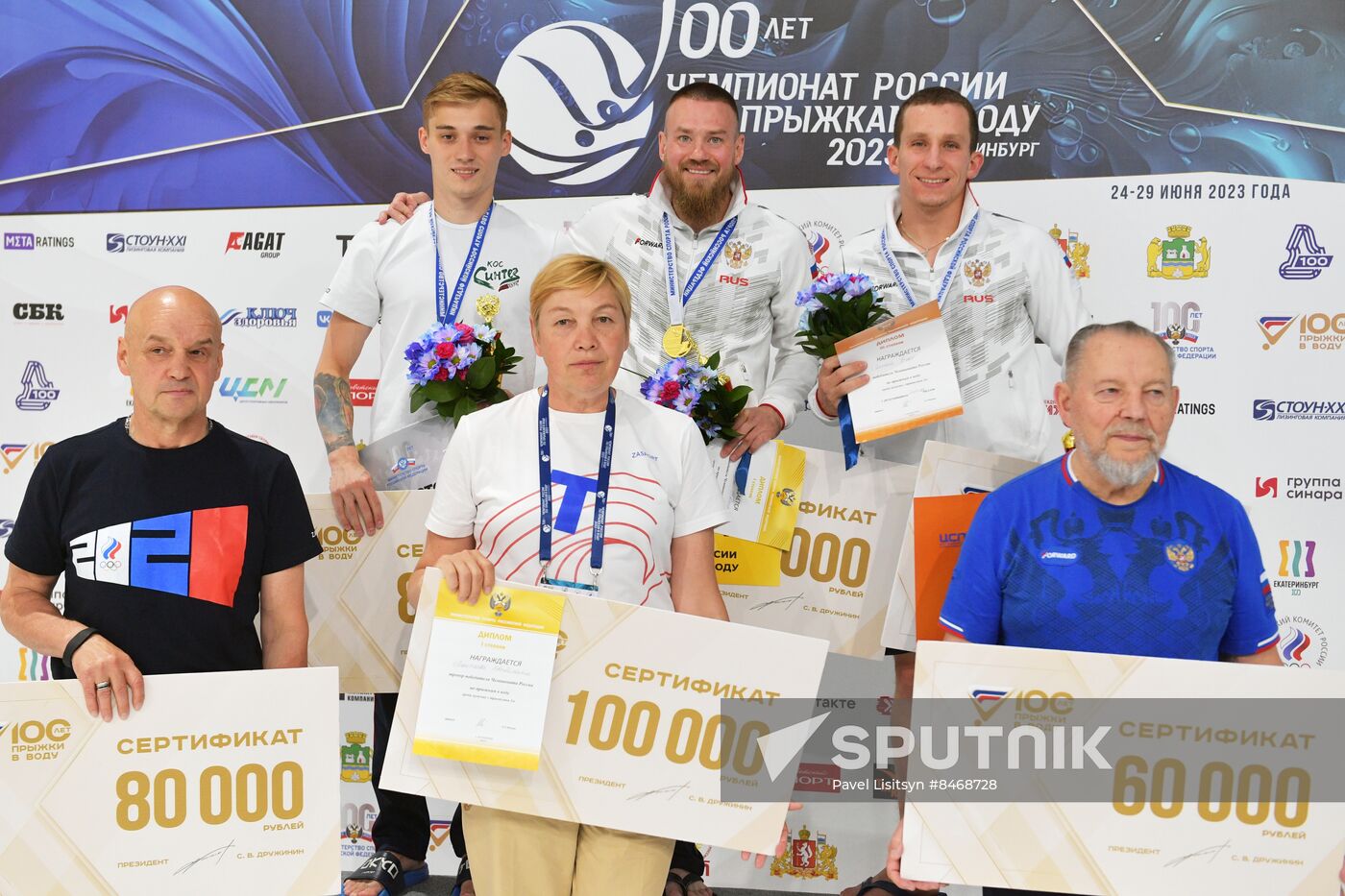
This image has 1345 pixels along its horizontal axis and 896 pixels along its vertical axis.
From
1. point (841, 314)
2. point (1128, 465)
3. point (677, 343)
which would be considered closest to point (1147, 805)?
point (1128, 465)

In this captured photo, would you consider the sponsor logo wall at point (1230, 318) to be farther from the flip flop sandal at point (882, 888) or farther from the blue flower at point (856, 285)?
the blue flower at point (856, 285)

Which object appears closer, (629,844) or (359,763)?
(629,844)

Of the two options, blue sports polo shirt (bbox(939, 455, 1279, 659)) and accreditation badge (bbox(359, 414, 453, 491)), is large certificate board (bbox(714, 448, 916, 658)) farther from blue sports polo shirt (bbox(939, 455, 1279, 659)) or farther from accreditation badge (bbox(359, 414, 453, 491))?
accreditation badge (bbox(359, 414, 453, 491))

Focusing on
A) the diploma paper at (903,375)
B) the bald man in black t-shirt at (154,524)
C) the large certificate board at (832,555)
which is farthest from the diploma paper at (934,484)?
the bald man in black t-shirt at (154,524)

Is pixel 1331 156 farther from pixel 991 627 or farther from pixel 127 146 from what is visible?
pixel 127 146

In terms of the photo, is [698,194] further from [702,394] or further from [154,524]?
[154,524]

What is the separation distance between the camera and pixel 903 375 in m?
3.61

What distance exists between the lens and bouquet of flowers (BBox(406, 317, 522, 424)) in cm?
364

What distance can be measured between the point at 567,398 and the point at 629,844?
1156 millimetres

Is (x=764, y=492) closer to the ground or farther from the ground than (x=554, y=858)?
farther from the ground

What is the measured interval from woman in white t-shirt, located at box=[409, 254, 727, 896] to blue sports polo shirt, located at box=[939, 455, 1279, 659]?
0.72 metres

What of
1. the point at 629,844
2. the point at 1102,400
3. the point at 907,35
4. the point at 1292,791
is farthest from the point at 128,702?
the point at 907,35

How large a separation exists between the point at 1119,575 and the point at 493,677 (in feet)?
5.07

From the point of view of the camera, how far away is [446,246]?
3998 millimetres
